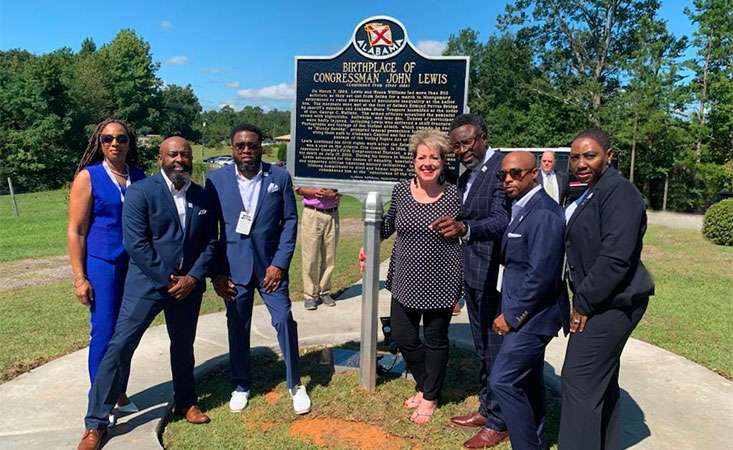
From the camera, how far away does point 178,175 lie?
340 centimetres

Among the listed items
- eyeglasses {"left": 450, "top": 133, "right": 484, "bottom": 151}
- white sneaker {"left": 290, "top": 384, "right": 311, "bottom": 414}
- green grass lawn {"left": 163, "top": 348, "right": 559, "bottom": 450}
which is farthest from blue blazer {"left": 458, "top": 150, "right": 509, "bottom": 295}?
white sneaker {"left": 290, "top": 384, "right": 311, "bottom": 414}

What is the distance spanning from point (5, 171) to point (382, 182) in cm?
3778

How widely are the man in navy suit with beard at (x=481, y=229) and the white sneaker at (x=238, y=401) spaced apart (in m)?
1.63

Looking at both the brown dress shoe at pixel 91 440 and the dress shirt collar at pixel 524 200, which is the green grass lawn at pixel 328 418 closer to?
the brown dress shoe at pixel 91 440

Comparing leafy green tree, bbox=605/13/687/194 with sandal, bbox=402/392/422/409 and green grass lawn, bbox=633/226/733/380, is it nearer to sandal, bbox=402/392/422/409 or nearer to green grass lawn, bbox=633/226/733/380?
green grass lawn, bbox=633/226/733/380

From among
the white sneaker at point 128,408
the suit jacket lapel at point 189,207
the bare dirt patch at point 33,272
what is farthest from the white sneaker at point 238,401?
the bare dirt patch at point 33,272

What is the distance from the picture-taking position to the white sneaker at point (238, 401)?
3.97m

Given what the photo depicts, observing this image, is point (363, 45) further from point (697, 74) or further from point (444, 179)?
point (697, 74)

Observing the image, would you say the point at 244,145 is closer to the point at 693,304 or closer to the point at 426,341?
the point at 426,341

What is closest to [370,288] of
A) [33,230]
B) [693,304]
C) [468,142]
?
[468,142]

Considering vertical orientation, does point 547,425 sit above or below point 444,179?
below

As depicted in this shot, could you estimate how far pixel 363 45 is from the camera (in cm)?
448

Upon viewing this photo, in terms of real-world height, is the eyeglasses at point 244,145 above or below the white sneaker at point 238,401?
above

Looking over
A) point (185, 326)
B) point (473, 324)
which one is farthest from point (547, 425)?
point (185, 326)
